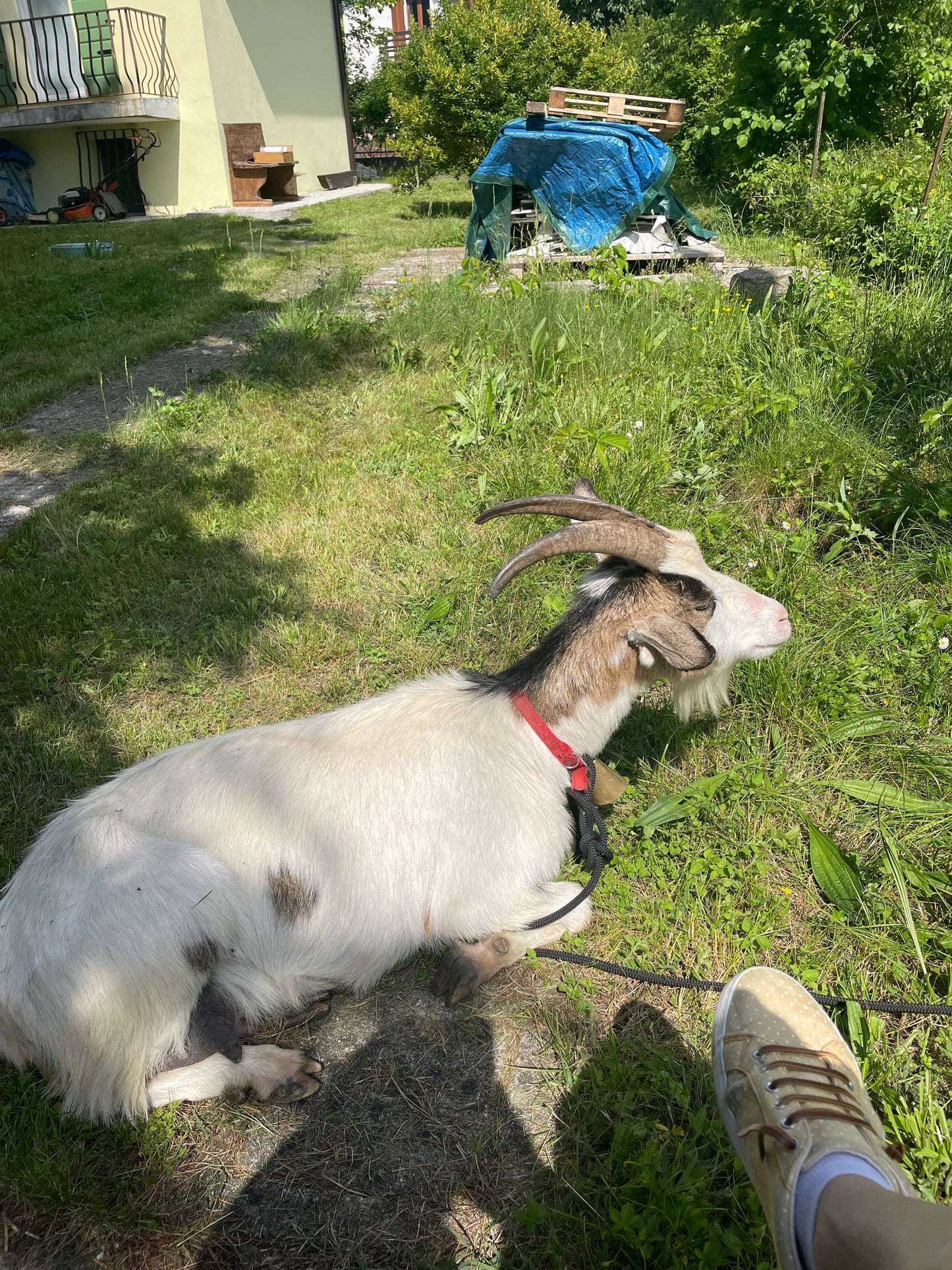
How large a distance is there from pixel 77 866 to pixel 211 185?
18.2 meters

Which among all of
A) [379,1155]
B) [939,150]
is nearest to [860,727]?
[379,1155]

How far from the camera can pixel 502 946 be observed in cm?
241

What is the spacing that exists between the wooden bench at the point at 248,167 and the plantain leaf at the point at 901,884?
59.0ft

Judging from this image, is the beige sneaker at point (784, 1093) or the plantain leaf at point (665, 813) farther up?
the plantain leaf at point (665, 813)

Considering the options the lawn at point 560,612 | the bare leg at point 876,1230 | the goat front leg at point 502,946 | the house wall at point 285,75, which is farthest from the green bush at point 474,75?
the bare leg at point 876,1230

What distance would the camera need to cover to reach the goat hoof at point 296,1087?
6.97ft

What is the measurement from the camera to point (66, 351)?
277 inches

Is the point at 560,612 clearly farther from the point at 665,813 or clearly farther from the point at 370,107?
the point at 370,107

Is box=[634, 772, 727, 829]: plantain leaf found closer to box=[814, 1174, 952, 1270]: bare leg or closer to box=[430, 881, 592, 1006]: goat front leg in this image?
box=[430, 881, 592, 1006]: goat front leg

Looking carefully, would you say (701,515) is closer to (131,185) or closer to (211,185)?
(211,185)

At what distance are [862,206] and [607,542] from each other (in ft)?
24.3

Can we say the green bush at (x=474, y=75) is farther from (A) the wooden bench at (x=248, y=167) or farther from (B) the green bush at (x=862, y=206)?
(B) the green bush at (x=862, y=206)

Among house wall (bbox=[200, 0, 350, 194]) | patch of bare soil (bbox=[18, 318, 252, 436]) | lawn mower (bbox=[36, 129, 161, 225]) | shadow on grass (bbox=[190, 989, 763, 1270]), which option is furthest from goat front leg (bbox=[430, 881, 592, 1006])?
house wall (bbox=[200, 0, 350, 194])

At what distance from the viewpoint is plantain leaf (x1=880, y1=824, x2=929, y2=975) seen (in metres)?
2.24
